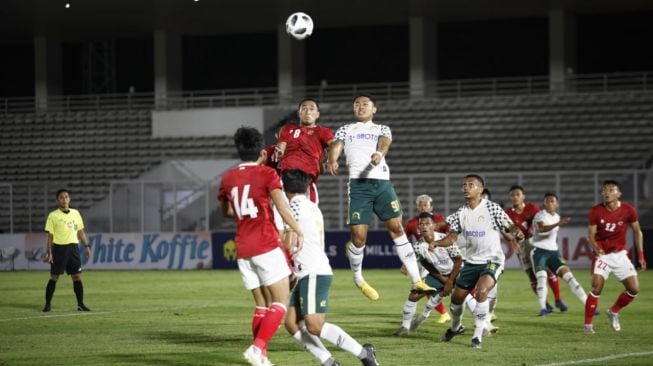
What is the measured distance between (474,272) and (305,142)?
8.88 feet

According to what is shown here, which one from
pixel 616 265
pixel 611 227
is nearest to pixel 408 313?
pixel 616 265

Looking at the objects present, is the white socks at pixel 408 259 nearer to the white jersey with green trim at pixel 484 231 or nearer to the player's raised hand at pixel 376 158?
the white jersey with green trim at pixel 484 231

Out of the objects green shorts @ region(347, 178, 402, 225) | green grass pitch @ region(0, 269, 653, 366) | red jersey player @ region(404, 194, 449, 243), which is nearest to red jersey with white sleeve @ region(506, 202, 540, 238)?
green grass pitch @ region(0, 269, 653, 366)

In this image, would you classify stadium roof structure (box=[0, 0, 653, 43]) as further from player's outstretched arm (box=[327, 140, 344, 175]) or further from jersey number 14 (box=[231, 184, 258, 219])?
jersey number 14 (box=[231, 184, 258, 219])

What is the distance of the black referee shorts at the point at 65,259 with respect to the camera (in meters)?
21.0

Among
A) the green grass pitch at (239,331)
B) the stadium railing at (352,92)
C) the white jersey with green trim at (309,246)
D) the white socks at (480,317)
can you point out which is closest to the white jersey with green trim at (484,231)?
the white socks at (480,317)

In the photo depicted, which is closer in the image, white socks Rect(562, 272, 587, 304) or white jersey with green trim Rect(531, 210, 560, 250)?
white socks Rect(562, 272, 587, 304)

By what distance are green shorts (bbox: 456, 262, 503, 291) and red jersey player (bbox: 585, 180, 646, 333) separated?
231 centimetres

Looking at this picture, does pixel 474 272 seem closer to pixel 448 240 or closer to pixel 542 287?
pixel 448 240

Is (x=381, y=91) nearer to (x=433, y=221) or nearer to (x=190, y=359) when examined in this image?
(x=433, y=221)

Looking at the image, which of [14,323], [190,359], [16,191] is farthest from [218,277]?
[190,359]

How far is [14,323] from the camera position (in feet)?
60.0

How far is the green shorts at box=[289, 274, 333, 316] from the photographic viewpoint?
11.5 meters

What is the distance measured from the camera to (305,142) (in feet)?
49.5
